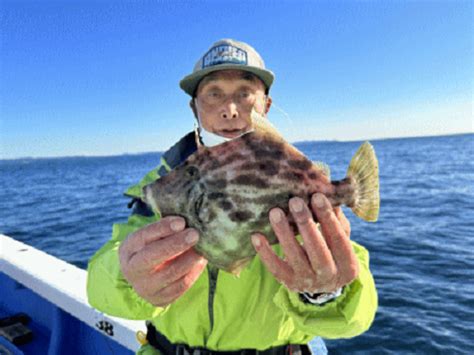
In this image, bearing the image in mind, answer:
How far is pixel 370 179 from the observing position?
218 cm

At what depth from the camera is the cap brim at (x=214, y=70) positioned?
288 cm

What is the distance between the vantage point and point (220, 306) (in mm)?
2838

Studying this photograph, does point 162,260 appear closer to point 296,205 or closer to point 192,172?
point 192,172

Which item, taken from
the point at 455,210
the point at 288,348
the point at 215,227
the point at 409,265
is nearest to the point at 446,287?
the point at 409,265

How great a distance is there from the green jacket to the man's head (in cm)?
49

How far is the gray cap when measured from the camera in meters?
2.88

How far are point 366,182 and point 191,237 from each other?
101 cm

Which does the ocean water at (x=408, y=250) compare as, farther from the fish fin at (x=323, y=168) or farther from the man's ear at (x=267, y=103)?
the fish fin at (x=323, y=168)

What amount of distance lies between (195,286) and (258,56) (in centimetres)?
185

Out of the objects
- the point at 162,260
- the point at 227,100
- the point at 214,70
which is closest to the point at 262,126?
the point at 162,260

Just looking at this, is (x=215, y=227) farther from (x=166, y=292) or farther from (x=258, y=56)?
(x=258, y=56)

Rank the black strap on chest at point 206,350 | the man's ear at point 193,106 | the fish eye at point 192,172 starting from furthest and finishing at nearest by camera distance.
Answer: the man's ear at point 193,106, the black strap on chest at point 206,350, the fish eye at point 192,172

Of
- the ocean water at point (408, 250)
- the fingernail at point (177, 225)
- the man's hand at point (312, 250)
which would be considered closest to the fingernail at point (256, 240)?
the man's hand at point (312, 250)

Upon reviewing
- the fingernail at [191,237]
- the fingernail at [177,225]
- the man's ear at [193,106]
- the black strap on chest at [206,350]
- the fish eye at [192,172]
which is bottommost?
the black strap on chest at [206,350]
